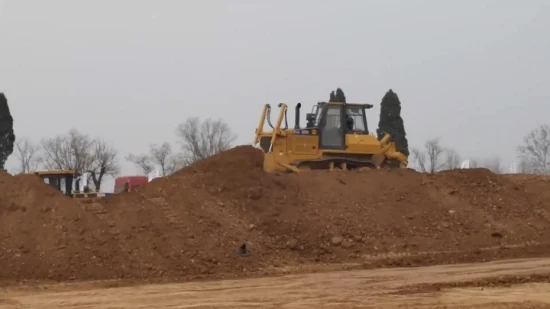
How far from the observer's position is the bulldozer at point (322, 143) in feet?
73.2

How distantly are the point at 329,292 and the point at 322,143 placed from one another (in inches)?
410

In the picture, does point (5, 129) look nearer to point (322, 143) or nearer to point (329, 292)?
point (322, 143)

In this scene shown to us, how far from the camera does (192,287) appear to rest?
13.7 m

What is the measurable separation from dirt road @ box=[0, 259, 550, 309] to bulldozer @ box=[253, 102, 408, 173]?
7382 millimetres

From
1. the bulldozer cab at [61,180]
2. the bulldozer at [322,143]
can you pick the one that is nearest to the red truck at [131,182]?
the bulldozer cab at [61,180]

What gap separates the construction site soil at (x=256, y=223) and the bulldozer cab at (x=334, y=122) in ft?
7.91

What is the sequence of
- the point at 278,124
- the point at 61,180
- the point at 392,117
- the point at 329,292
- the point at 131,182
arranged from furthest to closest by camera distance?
the point at 392,117, the point at 131,182, the point at 61,180, the point at 278,124, the point at 329,292

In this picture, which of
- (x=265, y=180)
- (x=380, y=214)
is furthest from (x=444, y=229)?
(x=265, y=180)

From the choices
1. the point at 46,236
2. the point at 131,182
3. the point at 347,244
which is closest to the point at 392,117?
the point at 131,182

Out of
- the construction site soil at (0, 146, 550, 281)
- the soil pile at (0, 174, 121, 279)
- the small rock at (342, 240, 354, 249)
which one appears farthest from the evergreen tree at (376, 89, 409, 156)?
the soil pile at (0, 174, 121, 279)

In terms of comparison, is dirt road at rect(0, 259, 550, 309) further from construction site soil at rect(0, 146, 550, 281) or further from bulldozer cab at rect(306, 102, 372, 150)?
bulldozer cab at rect(306, 102, 372, 150)

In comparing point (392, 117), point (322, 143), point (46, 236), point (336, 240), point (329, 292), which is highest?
point (392, 117)

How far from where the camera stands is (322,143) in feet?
74.0

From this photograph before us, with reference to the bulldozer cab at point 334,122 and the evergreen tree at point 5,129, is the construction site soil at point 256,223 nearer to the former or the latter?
the bulldozer cab at point 334,122
